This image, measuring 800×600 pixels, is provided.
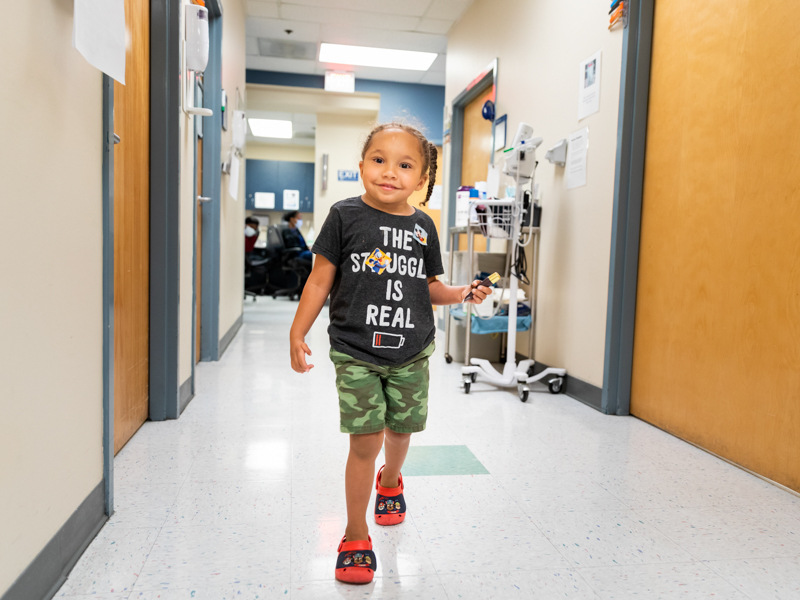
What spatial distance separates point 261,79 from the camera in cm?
644

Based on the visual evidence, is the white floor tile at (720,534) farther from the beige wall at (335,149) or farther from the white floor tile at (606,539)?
the beige wall at (335,149)

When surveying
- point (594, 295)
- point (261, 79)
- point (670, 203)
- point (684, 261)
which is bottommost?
point (594, 295)

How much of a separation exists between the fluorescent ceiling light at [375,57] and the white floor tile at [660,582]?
17.4 feet

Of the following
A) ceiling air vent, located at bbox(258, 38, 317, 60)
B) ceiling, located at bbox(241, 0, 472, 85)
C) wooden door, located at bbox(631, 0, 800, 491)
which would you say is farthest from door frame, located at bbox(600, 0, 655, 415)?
ceiling air vent, located at bbox(258, 38, 317, 60)

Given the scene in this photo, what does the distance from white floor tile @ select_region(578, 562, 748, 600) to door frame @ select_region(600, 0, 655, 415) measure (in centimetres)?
124

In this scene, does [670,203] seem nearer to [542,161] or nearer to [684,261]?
[684,261]

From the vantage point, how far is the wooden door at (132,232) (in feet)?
5.57

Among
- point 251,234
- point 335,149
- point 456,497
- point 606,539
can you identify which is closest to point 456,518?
point 456,497

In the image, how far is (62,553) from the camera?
1036mm

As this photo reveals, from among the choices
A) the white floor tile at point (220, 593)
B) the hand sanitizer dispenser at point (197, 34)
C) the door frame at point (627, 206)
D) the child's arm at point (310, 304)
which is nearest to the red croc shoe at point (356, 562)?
the white floor tile at point (220, 593)

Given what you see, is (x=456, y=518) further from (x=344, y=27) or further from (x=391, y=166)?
(x=344, y=27)

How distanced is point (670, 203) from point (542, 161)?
1.04m

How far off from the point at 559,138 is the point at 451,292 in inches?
76.4

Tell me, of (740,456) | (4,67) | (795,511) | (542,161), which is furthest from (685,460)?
(4,67)
